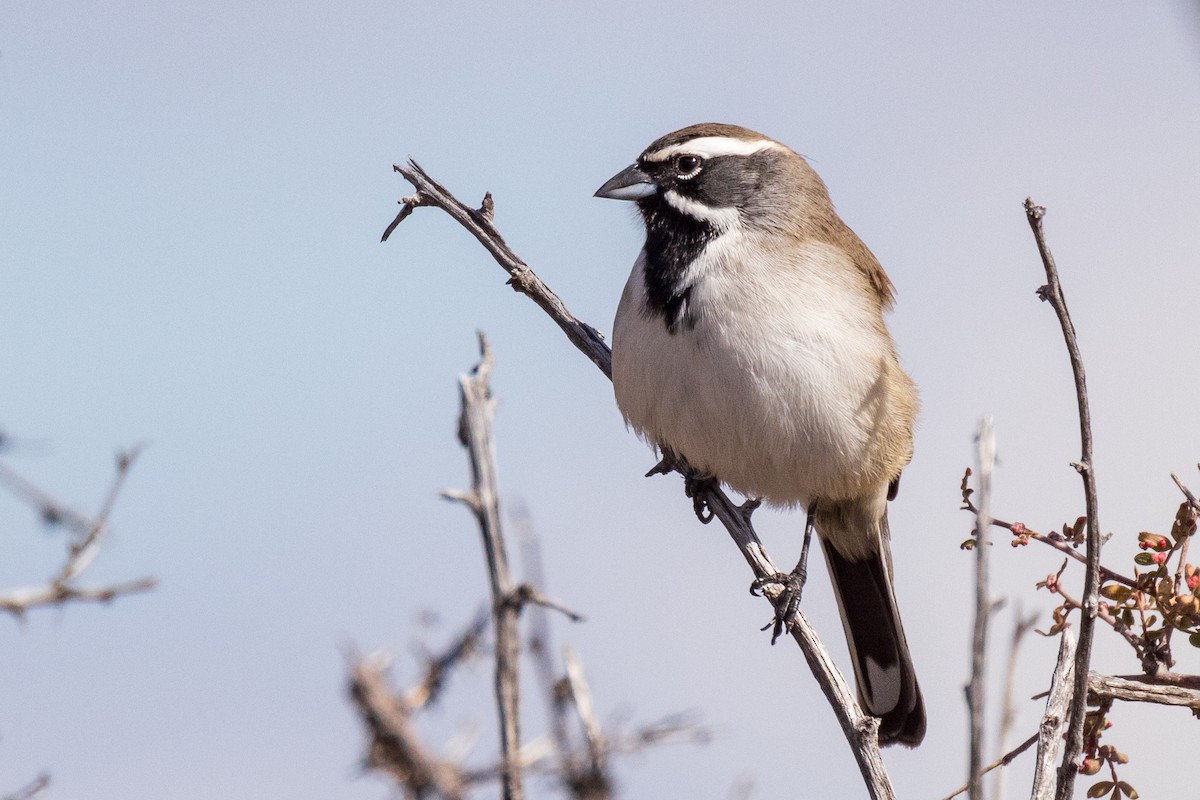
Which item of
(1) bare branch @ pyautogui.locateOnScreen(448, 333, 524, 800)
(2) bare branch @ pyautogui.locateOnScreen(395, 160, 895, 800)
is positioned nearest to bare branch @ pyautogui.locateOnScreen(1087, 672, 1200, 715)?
(2) bare branch @ pyautogui.locateOnScreen(395, 160, 895, 800)

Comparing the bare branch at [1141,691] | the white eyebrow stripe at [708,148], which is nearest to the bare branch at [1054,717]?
the bare branch at [1141,691]

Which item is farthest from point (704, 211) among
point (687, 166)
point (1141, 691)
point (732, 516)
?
point (1141, 691)

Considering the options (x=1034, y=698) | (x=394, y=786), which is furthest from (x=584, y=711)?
(x=1034, y=698)

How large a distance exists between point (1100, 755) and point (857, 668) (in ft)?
10.2

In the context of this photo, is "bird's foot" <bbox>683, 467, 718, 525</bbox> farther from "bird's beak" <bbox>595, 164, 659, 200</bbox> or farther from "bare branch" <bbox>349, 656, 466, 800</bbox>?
"bare branch" <bbox>349, 656, 466, 800</bbox>

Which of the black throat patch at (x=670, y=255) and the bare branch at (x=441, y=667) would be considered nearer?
the bare branch at (x=441, y=667)

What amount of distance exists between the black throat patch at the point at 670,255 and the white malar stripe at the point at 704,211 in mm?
21

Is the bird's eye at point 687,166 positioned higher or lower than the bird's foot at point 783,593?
higher

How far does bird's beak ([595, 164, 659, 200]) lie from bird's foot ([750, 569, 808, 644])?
71.9 inches

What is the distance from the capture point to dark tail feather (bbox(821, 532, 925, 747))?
6320 millimetres

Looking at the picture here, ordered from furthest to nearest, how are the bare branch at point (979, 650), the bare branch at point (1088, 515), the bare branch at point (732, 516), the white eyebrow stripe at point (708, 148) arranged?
the white eyebrow stripe at point (708, 148) < the bare branch at point (732, 516) < the bare branch at point (1088, 515) < the bare branch at point (979, 650)

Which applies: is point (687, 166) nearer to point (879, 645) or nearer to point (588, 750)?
point (879, 645)

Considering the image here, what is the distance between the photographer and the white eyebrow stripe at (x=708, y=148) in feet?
19.4

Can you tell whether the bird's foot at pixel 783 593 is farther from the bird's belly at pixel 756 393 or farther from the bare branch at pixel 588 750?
the bare branch at pixel 588 750
